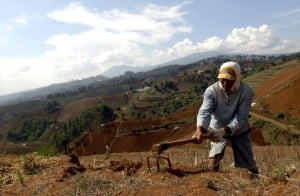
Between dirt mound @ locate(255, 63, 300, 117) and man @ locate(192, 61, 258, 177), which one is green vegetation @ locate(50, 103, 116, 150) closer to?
dirt mound @ locate(255, 63, 300, 117)

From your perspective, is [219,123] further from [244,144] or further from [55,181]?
[55,181]

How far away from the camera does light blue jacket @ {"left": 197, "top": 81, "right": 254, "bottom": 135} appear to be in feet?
16.2

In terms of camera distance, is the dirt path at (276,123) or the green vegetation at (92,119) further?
the green vegetation at (92,119)

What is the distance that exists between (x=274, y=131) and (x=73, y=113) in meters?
83.0

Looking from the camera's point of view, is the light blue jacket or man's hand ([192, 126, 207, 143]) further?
the light blue jacket

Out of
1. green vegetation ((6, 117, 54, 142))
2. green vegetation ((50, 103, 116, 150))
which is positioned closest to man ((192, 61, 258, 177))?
green vegetation ((50, 103, 116, 150))

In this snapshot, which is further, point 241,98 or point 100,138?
point 100,138

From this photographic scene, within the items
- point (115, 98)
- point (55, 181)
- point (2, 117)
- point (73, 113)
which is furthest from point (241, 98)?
point (2, 117)

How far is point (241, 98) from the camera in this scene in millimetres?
4973

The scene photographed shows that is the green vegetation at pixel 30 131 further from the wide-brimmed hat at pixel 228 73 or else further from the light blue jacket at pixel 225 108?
the wide-brimmed hat at pixel 228 73

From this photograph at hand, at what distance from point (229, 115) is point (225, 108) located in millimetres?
88

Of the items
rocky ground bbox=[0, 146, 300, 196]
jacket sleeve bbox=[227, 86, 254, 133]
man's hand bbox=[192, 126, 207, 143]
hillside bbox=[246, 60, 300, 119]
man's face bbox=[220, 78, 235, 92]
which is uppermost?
man's face bbox=[220, 78, 235, 92]

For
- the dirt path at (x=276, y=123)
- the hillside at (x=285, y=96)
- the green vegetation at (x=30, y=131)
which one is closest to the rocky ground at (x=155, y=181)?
the dirt path at (x=276, y=123)

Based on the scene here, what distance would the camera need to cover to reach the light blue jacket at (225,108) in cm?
494
